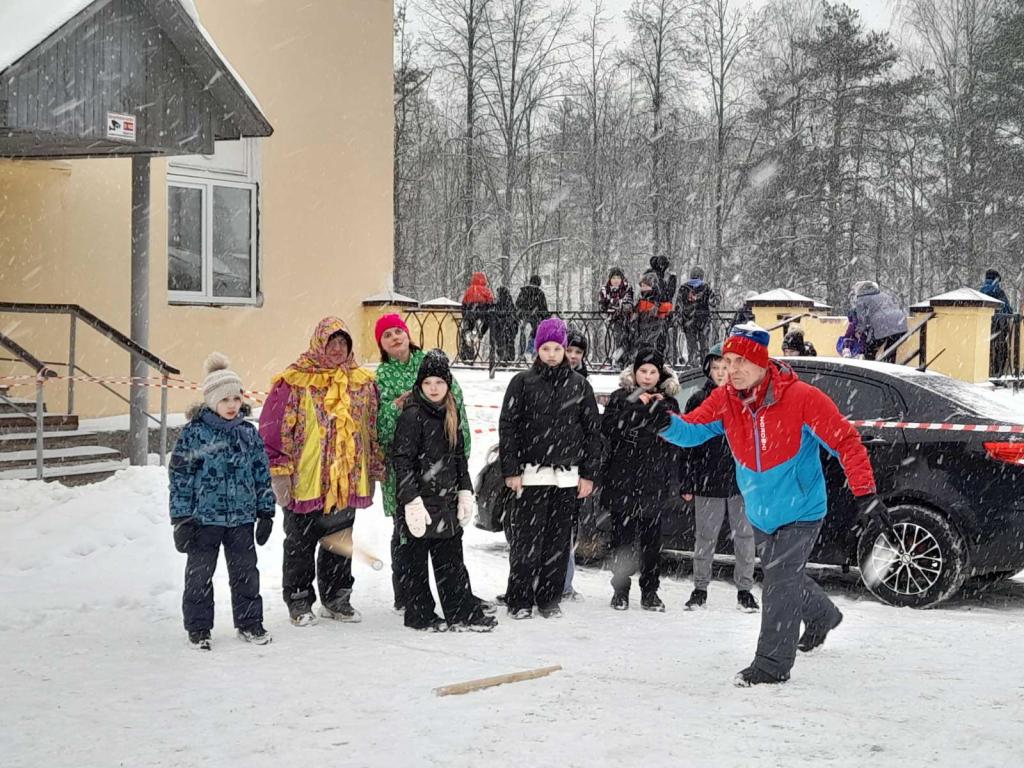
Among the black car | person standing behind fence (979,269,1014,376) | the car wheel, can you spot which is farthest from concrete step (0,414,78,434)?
person standing behind fence (979,269,1014,376)

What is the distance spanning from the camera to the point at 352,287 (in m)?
16.6

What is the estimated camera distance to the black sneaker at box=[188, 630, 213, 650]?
649cm

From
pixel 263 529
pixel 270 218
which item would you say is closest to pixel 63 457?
pixel 270 218

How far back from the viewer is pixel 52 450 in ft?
38.2

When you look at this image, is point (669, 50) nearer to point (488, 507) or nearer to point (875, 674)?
point (488, 507)

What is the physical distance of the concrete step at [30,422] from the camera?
11609mm

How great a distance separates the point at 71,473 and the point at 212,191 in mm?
4788

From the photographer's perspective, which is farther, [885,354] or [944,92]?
[944,92]

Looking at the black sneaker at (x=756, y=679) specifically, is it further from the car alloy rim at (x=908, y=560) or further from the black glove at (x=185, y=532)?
the black glove at (x=185, y=532)

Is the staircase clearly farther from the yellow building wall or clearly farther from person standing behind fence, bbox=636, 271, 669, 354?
person standing behind fence, bbox=636, 271, 669, 354

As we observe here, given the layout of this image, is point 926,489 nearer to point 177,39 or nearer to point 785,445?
point 785,445

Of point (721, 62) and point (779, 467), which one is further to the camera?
point (721, 62)

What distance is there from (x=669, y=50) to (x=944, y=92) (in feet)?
31.1

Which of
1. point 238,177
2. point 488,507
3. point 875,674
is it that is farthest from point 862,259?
point 875,674
